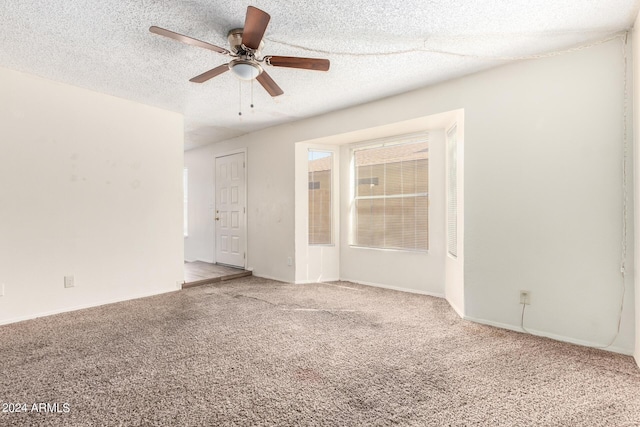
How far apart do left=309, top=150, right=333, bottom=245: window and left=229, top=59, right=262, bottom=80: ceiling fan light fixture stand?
254 centimetres

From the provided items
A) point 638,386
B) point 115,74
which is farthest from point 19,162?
point 638,386

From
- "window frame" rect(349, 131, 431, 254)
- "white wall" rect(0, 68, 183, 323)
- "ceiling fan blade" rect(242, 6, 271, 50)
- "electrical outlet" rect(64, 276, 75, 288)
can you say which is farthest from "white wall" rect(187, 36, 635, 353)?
"electrical outlet" rect(64, 276, 75, 288)

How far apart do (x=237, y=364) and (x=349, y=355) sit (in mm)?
812

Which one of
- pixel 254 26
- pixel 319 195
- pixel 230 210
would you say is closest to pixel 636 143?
pixel 254 26

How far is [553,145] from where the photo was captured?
283 centimetres

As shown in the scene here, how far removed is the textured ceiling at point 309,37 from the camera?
2.24 meters

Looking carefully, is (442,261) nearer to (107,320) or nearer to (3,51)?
(107,320)

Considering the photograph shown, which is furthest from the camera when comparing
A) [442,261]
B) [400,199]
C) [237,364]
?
[400,199]

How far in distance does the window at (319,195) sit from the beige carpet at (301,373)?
1.83 metres

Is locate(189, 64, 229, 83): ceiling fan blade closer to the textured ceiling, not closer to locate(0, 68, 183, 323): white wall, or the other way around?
the textured ceiling

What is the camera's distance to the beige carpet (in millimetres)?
1732

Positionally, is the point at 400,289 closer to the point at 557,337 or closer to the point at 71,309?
the point at 557,337

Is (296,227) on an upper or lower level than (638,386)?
upper

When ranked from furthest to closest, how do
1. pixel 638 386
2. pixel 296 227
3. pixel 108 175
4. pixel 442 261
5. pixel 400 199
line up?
pixel 296 227 < pixel 400 199 < pixel 442 261 < pixel 108 175 < pixel 638 386
